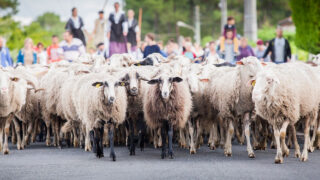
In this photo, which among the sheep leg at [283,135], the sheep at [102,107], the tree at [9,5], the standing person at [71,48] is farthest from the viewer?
the tree at [9,5]

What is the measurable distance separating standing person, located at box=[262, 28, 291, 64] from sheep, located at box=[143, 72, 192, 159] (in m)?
7.56

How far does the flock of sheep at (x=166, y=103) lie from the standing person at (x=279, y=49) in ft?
14.6

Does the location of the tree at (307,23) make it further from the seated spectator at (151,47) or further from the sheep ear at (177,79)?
the sheep ear at (177,79)

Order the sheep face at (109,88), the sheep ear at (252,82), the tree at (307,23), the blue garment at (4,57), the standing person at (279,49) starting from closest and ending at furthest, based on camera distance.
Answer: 1. the sheep face at (109,88)
2. the sheep ear at (252,82)
3. the blue garment at (4,57)
4. the standing person at (279,49)
5. the tree at (307,23)

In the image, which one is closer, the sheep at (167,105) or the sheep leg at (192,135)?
the sheep at (167,105)

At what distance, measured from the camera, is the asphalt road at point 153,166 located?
949cm

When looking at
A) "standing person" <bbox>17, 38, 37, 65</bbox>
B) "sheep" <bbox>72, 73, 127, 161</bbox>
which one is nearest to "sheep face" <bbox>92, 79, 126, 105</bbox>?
"sheep" <bbox>72, 73, 127, 161</bbox>

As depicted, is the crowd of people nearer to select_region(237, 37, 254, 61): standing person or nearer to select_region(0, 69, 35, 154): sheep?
select_region(237, 37, 254, 61): standing person

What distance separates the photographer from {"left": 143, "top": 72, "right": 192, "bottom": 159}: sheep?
12.3 m

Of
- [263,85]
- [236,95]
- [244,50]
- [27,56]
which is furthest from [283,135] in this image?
[27,56]

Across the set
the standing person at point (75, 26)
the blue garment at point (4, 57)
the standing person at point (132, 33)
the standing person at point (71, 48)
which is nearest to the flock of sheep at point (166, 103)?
the blue garment at point (4, 57)

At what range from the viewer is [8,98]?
13.5m

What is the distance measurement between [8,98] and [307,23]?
45.9 ft

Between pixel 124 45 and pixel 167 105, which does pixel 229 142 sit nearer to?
pixel 167 105
